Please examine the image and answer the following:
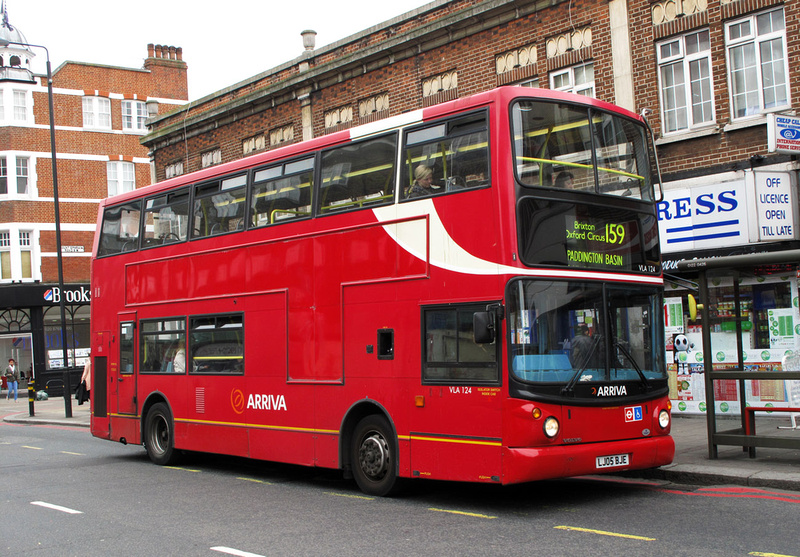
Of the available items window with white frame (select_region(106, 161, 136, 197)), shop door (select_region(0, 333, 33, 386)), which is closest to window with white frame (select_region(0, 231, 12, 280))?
shop door (select_region(0, 333, 33, 386))

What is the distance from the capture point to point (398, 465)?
30.8 feet

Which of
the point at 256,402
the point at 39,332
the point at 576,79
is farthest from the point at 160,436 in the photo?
the point at 39,332

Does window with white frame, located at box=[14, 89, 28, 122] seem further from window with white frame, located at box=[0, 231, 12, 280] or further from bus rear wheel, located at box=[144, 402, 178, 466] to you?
bus rear wheel, located at box=[144, 402, 178, 466]

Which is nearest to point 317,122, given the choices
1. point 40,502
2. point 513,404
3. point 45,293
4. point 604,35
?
point 604,35

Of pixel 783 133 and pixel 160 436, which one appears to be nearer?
pixel 783 133

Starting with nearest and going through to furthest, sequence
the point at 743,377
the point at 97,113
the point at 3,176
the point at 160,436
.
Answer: the point at 743,377, the point at 160,436, the point at 3,176, the point at 97,113

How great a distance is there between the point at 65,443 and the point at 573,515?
13.5 m

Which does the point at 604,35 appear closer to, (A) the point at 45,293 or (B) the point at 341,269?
(B) the point at 341,269

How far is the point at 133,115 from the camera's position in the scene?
44469 millimetres

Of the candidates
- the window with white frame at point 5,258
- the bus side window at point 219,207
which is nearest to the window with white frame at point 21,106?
the window with white frame at point 5,258

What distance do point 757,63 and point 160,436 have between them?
11447 millimetres

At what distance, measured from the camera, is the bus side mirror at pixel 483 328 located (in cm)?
822

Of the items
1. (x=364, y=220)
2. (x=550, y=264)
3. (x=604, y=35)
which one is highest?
(x=604, y=35)

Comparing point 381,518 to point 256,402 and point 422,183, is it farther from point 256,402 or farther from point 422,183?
point 256,402
